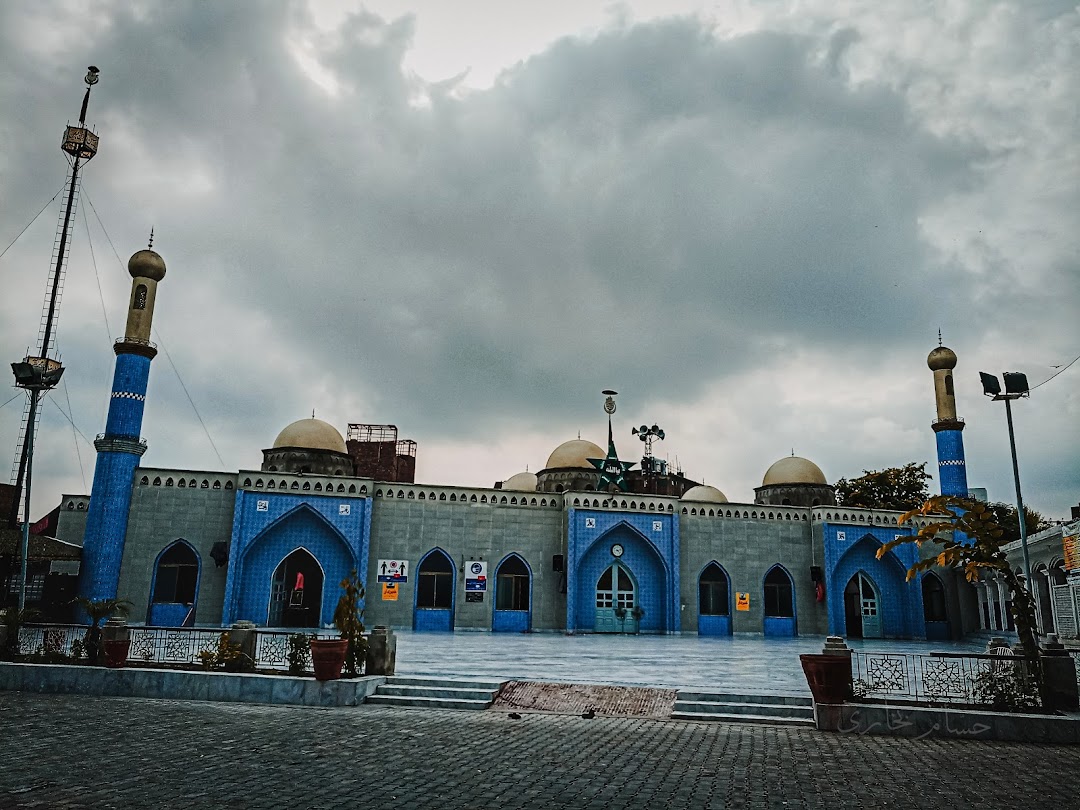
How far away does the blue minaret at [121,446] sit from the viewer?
24703 mm

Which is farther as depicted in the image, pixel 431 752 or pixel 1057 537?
pixel 1057 537

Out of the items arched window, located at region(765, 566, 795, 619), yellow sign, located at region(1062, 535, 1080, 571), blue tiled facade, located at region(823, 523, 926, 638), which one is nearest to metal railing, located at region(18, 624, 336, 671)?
yellow sign, located at region(1062, 535, 1080, 571)

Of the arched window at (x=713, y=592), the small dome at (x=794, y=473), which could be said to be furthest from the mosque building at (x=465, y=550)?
the small dome at (x=794, y=473)

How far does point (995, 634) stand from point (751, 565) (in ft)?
28.7

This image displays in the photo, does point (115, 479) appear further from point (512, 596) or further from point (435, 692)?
point (435, 692)

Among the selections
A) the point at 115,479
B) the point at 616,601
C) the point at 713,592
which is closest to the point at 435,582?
the point at 616,601

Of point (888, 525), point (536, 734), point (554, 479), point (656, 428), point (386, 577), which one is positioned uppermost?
point (656, 428)

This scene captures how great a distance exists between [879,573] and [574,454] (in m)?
13.8

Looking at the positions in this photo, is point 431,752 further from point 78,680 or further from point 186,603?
point 186,603

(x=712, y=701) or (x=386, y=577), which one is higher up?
(x=386, y=577)

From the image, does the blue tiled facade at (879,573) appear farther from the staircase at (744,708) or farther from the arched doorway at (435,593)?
the staircase at (744,708)

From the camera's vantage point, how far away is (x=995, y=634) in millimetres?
28219

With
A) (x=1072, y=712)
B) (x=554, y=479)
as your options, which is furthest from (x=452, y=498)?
(x=1072, y=712)

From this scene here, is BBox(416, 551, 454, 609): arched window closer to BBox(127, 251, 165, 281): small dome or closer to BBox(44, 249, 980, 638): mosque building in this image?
BBox(44, 249, 980, 638): mosque building
